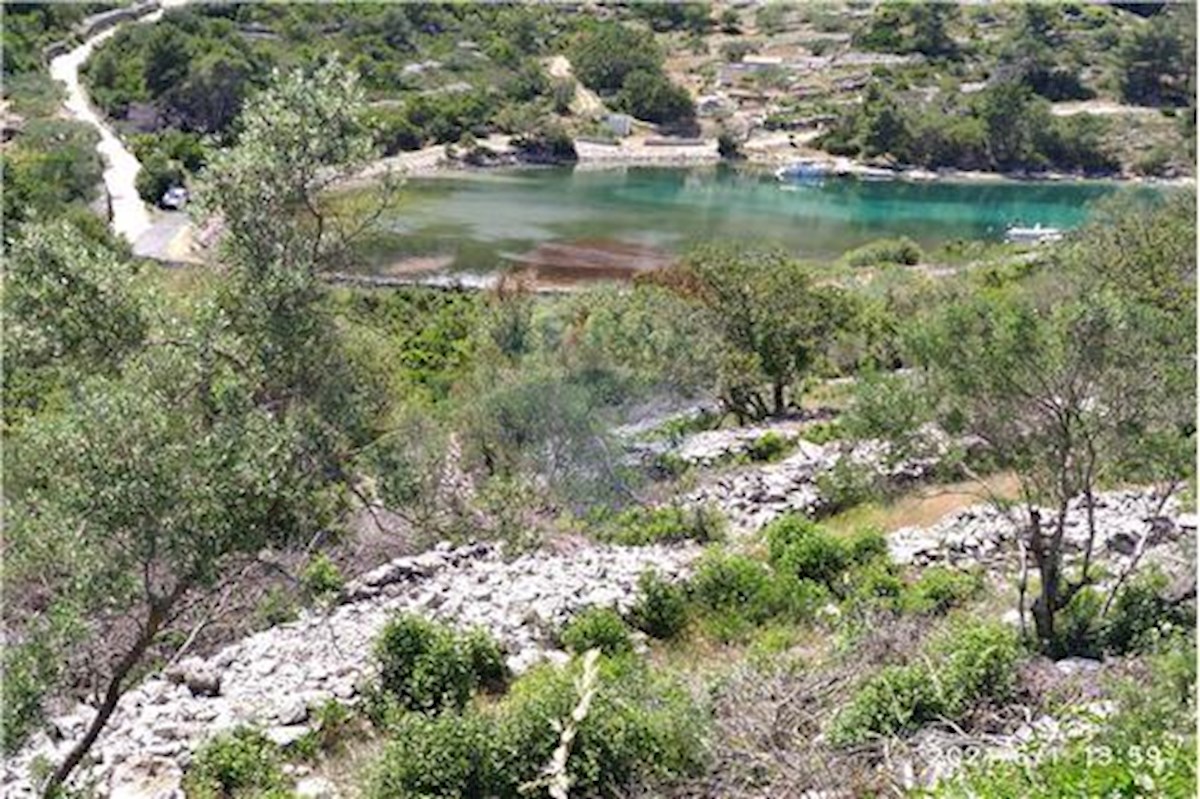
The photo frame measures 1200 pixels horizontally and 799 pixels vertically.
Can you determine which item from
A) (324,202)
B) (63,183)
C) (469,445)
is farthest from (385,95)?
(324,202)

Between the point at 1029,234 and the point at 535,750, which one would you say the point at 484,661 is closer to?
the point at 535,750

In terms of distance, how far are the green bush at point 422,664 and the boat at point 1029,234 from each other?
5078 centimetres

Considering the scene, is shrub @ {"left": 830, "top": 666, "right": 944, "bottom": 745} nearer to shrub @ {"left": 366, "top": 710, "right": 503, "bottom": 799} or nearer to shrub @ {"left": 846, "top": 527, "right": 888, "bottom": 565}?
shrub @ {"left": 366, "top": 710, "right": 503, "bottom": 799}

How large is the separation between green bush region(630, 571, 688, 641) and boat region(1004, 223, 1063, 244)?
47952 millimetres

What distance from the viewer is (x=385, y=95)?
88.4 m

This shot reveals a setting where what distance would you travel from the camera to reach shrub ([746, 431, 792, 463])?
75.2 feet

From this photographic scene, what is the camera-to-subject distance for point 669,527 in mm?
17844

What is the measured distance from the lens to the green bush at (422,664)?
11.4 meters

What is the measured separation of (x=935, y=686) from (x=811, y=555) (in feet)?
17.4

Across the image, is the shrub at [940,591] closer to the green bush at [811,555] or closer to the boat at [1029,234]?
the green bush at [811,555]

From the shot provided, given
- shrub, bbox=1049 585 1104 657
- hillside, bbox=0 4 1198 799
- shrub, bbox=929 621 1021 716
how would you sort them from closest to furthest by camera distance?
hillside, bbox=0 4 1198 799
shrub, bbox=929 621 1021 716
shrub, bbox=1049 585 1104 657

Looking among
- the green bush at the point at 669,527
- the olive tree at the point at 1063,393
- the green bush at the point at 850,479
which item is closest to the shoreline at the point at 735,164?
the green bush at the point at 669,527

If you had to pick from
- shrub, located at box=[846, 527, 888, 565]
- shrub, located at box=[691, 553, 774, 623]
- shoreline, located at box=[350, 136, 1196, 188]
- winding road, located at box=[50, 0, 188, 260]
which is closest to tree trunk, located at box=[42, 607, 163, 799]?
shrub, located at box=[691, 553, 774, 623]

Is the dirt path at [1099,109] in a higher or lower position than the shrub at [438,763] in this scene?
lower
